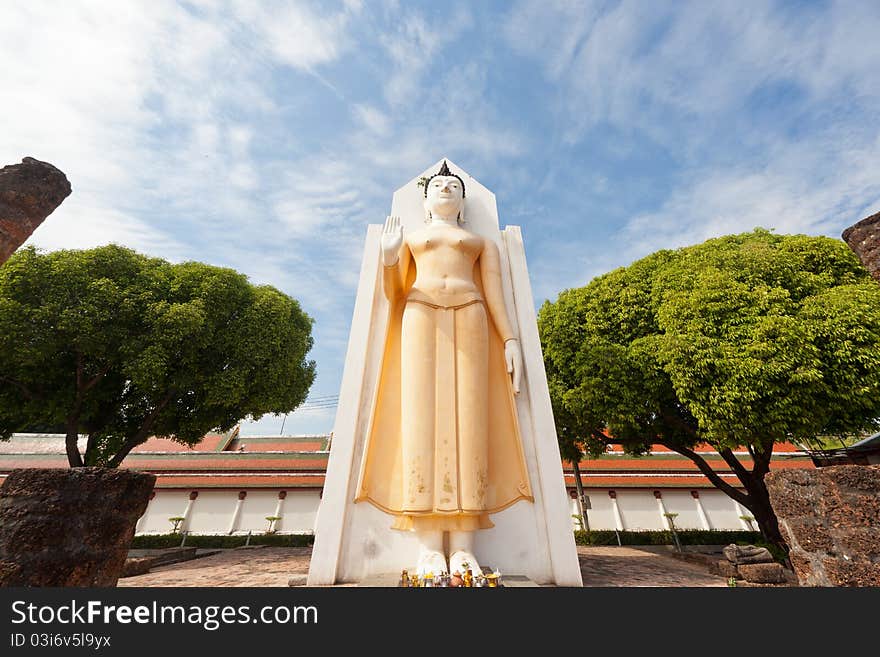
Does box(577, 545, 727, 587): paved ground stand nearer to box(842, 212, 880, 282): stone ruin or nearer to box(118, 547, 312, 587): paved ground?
box(118, 547, 312, 587): paved ground

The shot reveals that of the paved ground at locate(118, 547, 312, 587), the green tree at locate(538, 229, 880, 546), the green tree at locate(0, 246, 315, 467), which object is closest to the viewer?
the paved ground at locate(118, 547, 312, 587)

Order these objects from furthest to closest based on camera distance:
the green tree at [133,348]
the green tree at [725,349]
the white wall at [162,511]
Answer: the white wall at [162,511]
the green tree at [133,348]
the green tree at [725,349]

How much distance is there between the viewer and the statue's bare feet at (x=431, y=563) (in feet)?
9.42

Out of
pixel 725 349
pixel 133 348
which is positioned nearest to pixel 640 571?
pixel 725 349

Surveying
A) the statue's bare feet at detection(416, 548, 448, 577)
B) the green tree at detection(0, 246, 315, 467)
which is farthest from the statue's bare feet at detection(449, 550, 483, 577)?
the green tree at detection(0, 246, 315, 467)

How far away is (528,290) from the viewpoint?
439cm

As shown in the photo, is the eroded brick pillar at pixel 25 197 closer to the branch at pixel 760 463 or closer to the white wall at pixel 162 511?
the branch at pixel 760 463

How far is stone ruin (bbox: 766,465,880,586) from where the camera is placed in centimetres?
215

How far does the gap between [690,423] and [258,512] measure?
1379 centimetres

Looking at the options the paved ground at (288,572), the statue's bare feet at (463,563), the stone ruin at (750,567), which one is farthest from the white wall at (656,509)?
the statue's bare feet at (463,563)

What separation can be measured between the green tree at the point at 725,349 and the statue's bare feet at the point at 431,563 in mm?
6496

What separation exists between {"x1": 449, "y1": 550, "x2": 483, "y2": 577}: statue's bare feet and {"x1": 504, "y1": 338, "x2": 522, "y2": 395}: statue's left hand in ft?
4.68

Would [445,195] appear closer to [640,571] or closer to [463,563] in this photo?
[463,563]

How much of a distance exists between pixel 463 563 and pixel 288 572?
562 cm
